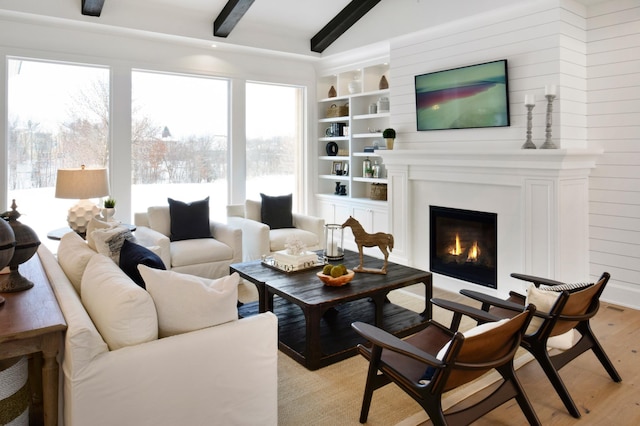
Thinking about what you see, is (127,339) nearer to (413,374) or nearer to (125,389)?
(125,389)

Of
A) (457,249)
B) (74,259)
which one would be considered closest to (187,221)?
(74,259)

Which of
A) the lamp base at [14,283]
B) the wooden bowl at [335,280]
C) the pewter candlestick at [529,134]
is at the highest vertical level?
the pewter candlestick at [529,134]

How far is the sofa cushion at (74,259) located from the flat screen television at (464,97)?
3.60 meters

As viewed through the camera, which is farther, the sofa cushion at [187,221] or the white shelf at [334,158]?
the white shelf at [334,158]

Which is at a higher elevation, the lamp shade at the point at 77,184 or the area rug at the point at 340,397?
the lamp shade at the point at 77,184

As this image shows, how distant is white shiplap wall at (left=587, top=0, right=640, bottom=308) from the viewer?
13.5 feet

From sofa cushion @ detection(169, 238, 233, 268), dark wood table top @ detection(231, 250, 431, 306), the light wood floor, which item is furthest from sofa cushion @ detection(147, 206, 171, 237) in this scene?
the light wood floor

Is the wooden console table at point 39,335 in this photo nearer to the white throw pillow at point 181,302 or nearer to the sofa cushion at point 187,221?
the white throw pillow at point 181,302

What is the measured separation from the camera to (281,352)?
331 cm

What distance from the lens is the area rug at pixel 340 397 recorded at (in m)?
2.51

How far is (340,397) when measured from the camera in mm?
2732

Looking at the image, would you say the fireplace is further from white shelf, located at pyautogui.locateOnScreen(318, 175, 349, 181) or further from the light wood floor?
white shelf, located at pyautogui.locateOnScreen(318, 175, 349, 181)

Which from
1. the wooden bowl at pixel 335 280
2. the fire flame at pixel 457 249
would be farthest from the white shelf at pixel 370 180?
the wooden bowl at pixel 335 280

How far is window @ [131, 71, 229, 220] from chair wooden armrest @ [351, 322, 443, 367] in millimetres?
4109
